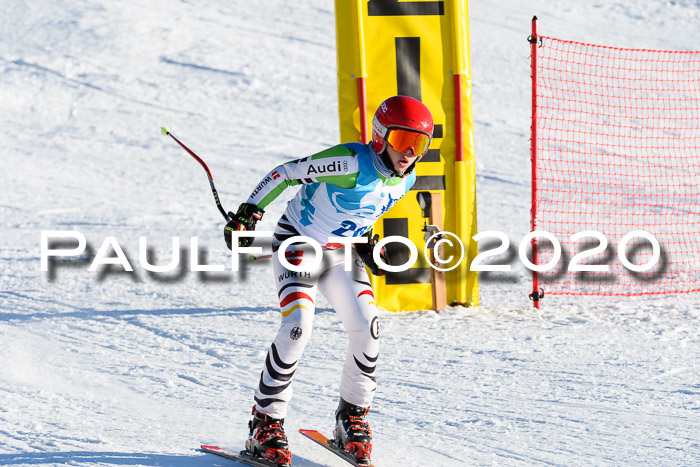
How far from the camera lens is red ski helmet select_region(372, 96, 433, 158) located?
147 inches

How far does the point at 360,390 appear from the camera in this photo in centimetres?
391

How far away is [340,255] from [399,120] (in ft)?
2.28

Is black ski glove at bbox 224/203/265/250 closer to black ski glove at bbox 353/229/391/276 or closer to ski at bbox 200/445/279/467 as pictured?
black ski glove at bbox 353/229/391/276

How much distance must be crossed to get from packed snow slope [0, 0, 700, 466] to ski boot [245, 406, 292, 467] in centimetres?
19

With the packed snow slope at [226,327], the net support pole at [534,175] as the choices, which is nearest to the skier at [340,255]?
the packed snow slope at [226,327]

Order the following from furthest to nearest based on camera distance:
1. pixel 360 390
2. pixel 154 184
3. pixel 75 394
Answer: pixel 154 184 → pixel 75 394 → pixel 360 390

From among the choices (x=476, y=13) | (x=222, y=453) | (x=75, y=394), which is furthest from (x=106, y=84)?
(x=222, y=453)

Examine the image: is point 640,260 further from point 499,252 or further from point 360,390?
point 360,390

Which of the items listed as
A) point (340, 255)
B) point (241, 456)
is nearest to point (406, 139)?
point (340, 255)

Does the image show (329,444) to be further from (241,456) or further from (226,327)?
(226,327)

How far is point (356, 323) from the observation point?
3820 millimetres

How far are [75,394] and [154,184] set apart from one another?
6.82 meters

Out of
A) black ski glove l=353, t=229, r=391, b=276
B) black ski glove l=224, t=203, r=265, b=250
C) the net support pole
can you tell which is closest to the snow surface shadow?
black ski glove l=224, t=203, r=265, b=250

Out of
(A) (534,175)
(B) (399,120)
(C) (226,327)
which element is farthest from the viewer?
(A) (534,175)
